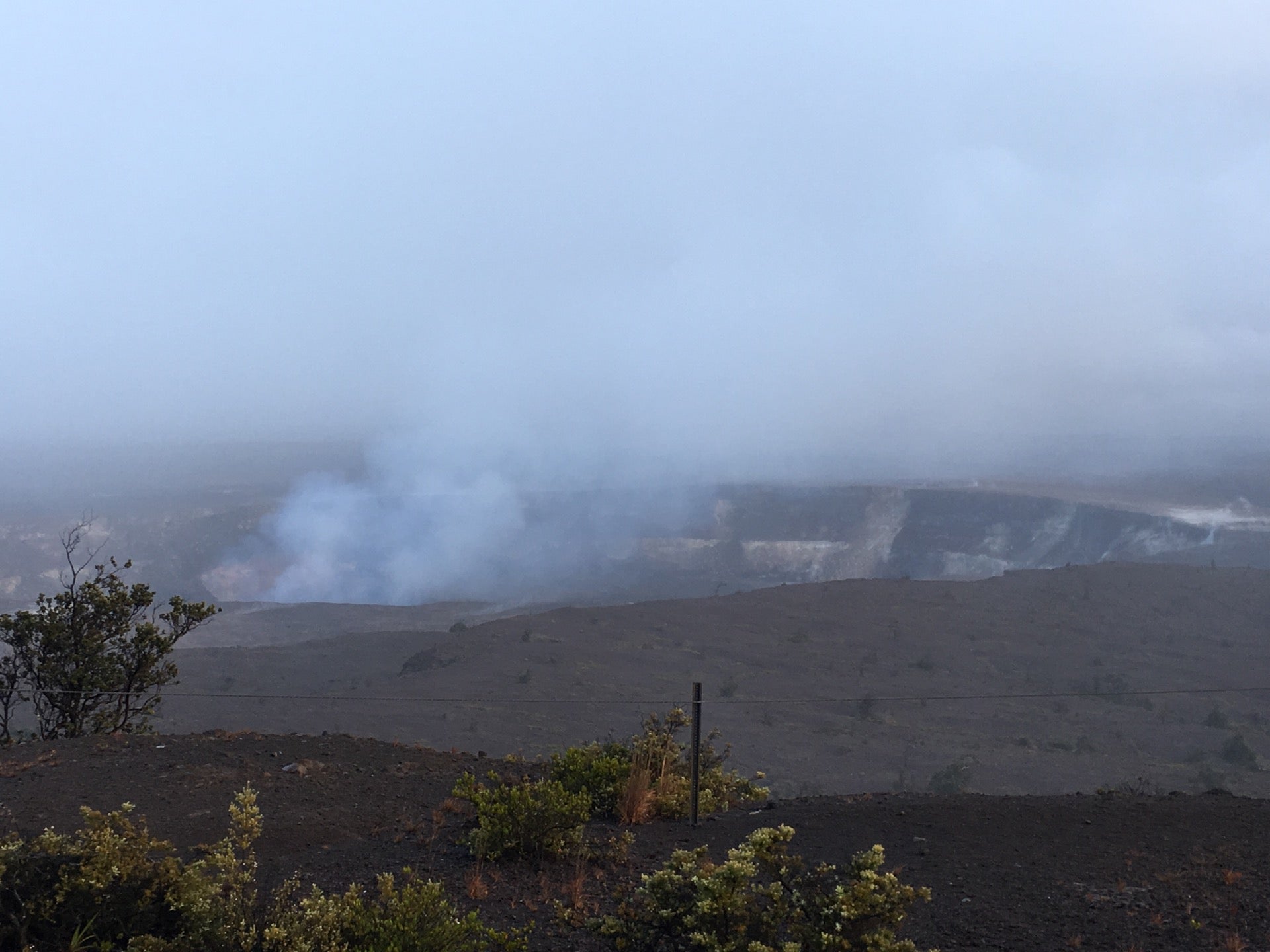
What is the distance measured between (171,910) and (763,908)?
3.31 metres

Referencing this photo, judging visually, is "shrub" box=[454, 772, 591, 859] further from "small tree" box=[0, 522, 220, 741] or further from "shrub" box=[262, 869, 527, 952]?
"small tree" box=[0, 522, 220, 741]

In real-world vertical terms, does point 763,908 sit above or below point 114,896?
below

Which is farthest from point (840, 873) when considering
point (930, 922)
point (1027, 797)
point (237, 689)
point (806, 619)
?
point (806, 619)

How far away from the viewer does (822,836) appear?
964cm

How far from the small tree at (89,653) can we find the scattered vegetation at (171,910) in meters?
10.3

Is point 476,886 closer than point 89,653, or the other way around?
point 476,886

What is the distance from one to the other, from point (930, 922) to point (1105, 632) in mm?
48079

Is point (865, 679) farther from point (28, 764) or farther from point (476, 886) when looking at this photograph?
point (476, 886)

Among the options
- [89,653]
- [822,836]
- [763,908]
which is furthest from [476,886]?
[89,653]

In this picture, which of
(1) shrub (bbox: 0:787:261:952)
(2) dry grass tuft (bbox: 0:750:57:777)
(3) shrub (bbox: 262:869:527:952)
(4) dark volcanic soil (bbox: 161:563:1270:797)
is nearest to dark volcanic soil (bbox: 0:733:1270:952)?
(2) dry grass tuft (bbox: 0:750:57:777)

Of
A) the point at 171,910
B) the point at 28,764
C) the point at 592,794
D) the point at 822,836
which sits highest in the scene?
the point at 171,910

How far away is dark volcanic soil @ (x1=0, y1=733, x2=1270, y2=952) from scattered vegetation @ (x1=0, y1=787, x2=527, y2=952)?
1617 millimetres

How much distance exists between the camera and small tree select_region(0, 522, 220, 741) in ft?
49.0

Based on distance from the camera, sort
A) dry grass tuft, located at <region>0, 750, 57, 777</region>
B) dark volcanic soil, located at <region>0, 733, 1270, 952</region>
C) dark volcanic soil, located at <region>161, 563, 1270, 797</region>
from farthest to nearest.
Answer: dark volcanic soil, located at <region>161, 563, 1270, 797</region>
dry grass tuft, located at <region>0, 750, 57, 777</region>
dark volcanic soil, located at <region>0, 733, 1270, 952</region>
